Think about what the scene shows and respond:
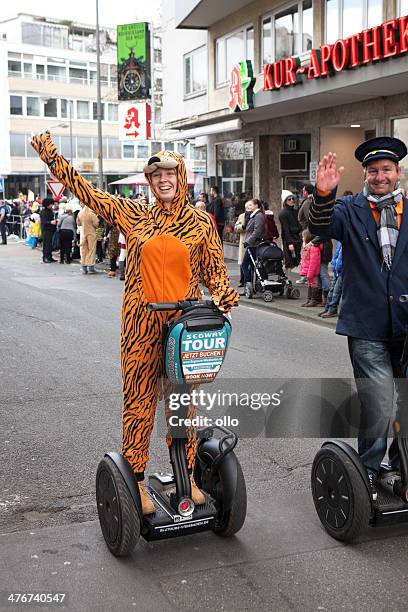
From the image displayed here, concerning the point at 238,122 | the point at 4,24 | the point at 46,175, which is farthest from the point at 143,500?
the point at 4,24

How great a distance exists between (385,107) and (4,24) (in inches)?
2573

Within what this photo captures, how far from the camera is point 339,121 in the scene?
17.9 metres

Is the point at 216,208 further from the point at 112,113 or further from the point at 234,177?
the point at 112,113

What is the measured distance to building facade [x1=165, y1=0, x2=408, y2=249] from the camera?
14.4m

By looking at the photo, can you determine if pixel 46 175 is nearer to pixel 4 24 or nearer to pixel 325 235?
pixel 4 24

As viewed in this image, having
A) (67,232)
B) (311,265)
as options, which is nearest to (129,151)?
(67,232)

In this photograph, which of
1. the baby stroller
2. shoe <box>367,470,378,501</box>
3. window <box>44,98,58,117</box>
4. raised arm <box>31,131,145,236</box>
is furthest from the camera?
window <box>44,98,58,117</box>

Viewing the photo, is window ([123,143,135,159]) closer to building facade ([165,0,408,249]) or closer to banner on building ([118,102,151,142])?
banner on building ([118,102,151,142])

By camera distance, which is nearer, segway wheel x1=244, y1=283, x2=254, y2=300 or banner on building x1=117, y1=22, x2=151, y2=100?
segway wheel x1=244, y1=283, x2=254, y2=300

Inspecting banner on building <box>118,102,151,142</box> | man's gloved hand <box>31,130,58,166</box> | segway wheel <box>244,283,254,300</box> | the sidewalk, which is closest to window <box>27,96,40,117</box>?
banner on building <box>118,102,151,142</box>

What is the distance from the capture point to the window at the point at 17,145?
229 feet

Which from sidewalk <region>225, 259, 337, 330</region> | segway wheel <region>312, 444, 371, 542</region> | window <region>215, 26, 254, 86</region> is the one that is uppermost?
window <region>215, 26, 254, 86</region>

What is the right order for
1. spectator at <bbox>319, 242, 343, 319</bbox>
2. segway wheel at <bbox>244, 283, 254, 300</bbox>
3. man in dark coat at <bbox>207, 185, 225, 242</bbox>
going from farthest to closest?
man in dark coat at <bbox>207, 185, 225, 242</bbox>, segway wheel at <bbox>244, 283, 254, 300</bbox>, spectator at <bbox>319, 242, 343, 319</bbox>

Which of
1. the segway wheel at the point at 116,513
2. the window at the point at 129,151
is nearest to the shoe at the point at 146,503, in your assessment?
the segway wheel at the point at 116,513
